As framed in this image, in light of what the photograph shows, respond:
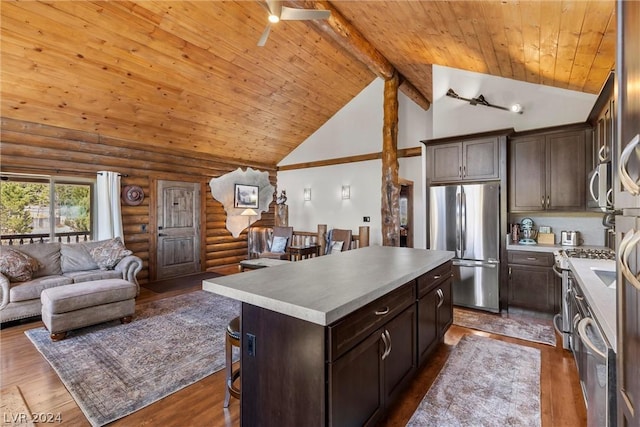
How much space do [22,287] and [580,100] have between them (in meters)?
7.21

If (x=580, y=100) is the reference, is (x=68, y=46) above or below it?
above

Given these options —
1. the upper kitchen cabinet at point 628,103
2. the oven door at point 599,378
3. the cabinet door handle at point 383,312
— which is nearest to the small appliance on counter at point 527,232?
the oven door at point 599,378

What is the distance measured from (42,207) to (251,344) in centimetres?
530

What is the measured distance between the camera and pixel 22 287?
367 centimetres

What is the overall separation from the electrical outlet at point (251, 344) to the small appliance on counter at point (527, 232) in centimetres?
386

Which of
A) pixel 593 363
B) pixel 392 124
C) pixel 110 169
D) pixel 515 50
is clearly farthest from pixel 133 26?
pixel 593 363

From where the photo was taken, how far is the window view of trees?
15.0 feet

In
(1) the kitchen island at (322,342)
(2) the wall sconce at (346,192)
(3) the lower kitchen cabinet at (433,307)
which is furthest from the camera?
(2) the wall sconce at (346,192)

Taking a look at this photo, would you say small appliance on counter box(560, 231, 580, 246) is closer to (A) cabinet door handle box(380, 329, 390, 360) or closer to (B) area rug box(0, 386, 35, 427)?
(A) cabinet door handle box(380, 329, 390, 360)

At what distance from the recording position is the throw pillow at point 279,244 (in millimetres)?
6551

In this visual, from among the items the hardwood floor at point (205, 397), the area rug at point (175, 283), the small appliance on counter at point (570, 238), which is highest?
the small appliance on counter at point (570, 238)

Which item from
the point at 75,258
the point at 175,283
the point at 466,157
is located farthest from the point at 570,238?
the point at 75,258

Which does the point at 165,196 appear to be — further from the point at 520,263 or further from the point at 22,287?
the point at 520,263

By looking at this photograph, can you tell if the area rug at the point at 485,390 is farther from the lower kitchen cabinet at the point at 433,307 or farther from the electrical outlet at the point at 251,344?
the electrical outlet at the point at 251,344
